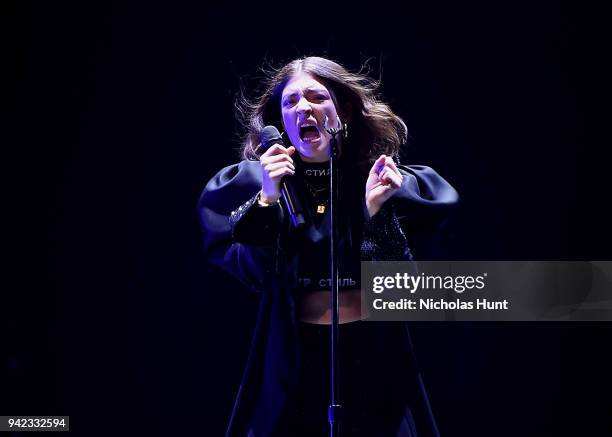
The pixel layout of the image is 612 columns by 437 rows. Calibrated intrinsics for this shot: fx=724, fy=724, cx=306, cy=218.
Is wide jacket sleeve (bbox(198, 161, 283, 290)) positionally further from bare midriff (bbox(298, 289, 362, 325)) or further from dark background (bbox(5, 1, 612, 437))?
dark background (bbox(5, 1, 612, 437))

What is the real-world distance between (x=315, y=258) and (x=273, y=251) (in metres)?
0.10

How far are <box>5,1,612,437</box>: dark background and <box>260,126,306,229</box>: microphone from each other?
33.9 inches

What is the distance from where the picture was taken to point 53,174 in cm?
242

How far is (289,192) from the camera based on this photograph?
1.48m

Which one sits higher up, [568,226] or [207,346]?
[568,226]

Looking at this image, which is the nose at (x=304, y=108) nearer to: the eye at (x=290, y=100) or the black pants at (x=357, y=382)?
the eye at (x=290, y=100)

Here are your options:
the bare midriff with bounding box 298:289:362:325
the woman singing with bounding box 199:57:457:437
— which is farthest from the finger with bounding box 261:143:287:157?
the bare midriff with bounding box 298:289:362:325

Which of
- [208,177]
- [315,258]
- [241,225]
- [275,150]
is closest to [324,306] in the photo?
[315,258]

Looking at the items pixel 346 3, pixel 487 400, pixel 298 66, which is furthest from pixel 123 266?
pixel 487 400

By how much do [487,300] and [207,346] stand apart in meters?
0.92

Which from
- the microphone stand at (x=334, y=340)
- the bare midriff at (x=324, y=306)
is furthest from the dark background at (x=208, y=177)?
the microphone stand at (x=334, y=340)

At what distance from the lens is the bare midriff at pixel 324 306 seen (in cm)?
158

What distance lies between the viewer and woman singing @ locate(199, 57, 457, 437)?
1519 mm

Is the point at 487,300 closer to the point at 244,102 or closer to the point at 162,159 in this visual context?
the point at 244,102
